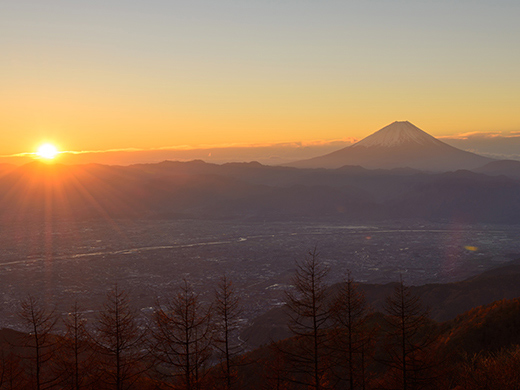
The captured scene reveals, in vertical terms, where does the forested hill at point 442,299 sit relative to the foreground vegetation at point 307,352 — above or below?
below

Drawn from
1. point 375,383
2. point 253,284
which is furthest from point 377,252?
point 375,383

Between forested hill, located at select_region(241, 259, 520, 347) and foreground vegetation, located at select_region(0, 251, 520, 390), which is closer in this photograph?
foreground vegetation, located at select_region(0, 251, 520, 390)

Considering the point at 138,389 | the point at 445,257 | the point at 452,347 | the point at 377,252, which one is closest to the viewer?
the point at 138,389

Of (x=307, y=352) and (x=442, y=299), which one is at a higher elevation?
(x=307, y=352)

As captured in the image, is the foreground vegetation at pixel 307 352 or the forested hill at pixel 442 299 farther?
the forested hill at pixel 442 299

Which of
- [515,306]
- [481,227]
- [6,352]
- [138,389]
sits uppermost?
[515,306]

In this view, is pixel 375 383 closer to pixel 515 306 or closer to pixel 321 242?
pixel 515 306

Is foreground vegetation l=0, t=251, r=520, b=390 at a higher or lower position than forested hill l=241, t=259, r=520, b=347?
higher

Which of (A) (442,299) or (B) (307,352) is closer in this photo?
(B) (307,352)
